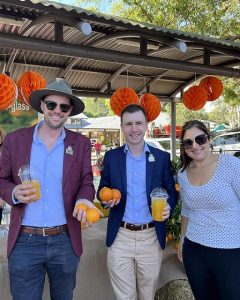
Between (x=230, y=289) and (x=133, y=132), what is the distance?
126 centimetres

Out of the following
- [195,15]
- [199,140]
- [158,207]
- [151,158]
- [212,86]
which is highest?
[195,15]

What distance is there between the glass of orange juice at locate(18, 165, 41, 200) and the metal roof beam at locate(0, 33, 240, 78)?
2.37m

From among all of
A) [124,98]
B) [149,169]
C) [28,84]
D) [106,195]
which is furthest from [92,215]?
[124,98]

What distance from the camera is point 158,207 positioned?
2.52 meters

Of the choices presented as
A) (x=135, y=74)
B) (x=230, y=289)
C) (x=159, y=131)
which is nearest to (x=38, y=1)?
(x=230, y=289)

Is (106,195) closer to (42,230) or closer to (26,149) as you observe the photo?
(42,230)

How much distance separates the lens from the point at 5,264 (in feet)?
9.29

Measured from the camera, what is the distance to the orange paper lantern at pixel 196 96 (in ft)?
23.7

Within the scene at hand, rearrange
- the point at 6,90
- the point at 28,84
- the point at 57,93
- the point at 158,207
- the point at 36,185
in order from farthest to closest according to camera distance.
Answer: the point at 28,84, the point at 6,90, the point at 158,207, the point at 57,93, the point at 36,185

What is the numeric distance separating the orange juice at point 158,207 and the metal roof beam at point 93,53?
2645 mm

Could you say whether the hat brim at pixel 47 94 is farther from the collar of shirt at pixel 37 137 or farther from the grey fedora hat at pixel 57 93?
the collar of shirt at pixel 37 137

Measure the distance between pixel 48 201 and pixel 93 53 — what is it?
10.0ft

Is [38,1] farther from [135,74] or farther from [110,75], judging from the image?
[135,74]

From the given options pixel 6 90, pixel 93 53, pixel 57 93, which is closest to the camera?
pixel 57 93
